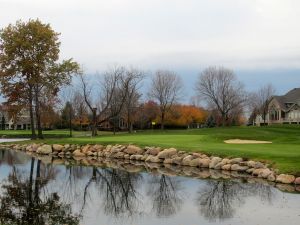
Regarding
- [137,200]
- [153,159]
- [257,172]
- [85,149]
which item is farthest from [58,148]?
[137,200]

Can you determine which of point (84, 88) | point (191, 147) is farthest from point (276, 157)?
point (84, 88)

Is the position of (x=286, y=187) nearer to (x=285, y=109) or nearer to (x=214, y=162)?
(x=214, y=162)

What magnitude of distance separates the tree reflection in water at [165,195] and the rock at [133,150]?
9.07 m

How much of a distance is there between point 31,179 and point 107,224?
10077 mm

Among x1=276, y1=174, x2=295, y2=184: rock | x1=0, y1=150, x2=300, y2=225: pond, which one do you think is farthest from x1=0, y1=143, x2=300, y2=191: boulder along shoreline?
x1=0, y1=150, x2=300, y2=225: pond

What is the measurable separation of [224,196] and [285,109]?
2961 inches

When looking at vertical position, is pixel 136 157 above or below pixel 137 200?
above

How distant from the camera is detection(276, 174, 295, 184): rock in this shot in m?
20.8

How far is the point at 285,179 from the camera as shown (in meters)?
21.0

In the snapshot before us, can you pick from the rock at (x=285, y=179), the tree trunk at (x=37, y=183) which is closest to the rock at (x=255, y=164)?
the rock at (x=285, y=179)

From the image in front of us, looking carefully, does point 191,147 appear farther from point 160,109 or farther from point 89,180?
point 160,109

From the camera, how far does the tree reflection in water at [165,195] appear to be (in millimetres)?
16263

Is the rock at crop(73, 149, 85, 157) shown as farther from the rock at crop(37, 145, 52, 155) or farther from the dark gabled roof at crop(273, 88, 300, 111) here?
the dark gabled roof at crop(273, 88, 300, 111)

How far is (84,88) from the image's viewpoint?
6262 centimetres
